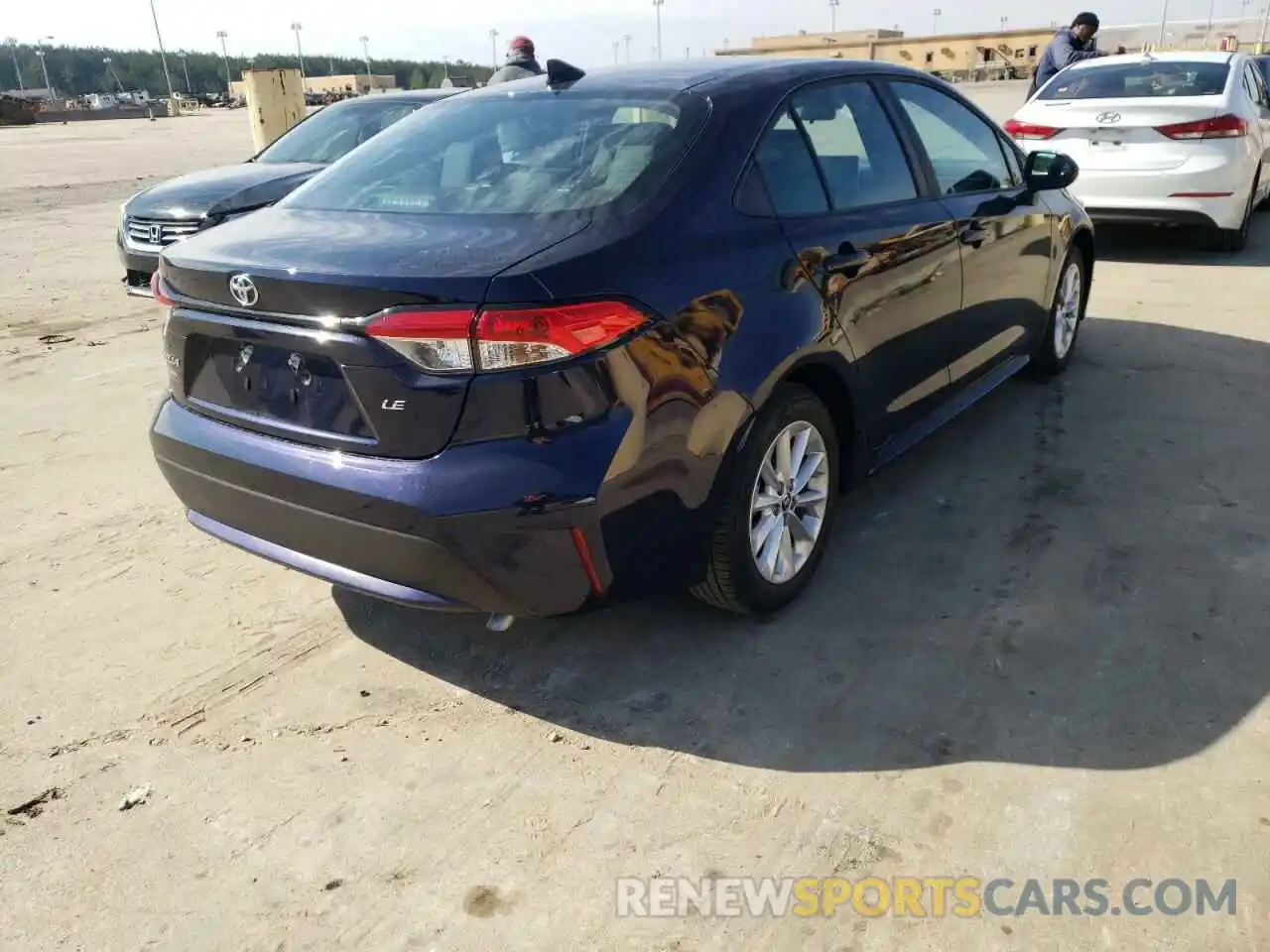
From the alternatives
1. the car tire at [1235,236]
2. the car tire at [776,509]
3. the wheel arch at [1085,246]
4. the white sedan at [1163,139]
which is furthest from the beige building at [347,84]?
the car tire at [776,509]

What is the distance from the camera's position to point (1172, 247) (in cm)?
920

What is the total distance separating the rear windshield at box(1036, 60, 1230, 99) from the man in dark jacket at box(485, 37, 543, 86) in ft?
14.6

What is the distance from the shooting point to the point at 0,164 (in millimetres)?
22797

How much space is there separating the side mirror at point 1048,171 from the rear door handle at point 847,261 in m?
1.81

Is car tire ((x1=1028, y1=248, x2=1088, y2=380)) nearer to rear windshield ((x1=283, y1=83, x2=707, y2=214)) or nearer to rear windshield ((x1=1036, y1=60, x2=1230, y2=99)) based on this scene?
rear windshield ((x1=283, y1=83, x2=707, y2=214))

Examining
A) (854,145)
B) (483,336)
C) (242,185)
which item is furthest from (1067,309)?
(242,185)

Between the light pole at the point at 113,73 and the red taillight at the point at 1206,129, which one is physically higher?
the light pole at the point at 113,73

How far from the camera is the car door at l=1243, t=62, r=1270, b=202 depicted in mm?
8609

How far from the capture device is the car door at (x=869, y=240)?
3.14 m

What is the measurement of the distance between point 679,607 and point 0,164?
2524 cm

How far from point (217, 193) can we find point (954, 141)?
574 cm

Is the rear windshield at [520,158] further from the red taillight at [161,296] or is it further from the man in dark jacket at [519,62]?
the man in dark jacket at [519,62]

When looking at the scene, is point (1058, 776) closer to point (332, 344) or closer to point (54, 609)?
point (332, 344)

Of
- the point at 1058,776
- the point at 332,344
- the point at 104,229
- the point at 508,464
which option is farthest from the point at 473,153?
the point at 104,229
